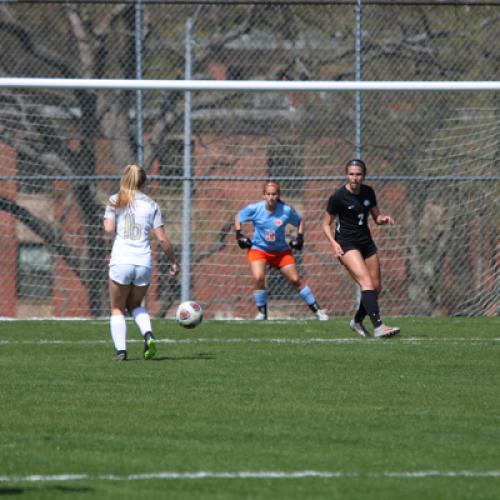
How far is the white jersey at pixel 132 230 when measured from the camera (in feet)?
37.8

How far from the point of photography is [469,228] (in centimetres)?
2073

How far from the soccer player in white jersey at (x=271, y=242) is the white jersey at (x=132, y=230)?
6.50m

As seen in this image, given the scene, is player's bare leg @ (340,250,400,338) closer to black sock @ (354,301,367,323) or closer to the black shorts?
the black shorts

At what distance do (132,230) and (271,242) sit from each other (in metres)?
6.76

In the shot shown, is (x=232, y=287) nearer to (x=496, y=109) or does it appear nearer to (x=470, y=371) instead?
(x=496, y=109)

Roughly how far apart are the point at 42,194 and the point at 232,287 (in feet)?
11.3

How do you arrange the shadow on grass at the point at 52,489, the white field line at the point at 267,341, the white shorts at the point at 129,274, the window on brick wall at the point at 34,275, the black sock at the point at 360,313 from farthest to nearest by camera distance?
the window on brick wall at the point at 34,275 → the black sock at the point at 360,313 → the white field line at the point at 267,341 → the white shorts at the point at 129,274 → the shadow on grass at the point at 52,489

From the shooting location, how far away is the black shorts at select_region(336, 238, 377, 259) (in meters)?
14.1

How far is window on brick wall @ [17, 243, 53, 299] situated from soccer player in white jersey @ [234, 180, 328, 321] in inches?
170

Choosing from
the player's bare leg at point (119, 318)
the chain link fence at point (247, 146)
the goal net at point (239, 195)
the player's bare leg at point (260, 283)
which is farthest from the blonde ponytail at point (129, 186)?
the goal net at point (239, 195)

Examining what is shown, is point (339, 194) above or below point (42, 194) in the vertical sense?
below

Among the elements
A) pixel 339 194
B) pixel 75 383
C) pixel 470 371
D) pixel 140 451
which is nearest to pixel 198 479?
pixel 140 451

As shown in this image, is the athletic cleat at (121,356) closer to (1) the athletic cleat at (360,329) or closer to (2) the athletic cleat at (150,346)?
(2) the athletic cleat at (150,346)

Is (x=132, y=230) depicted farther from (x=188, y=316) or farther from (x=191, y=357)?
(x=188, y=316)
